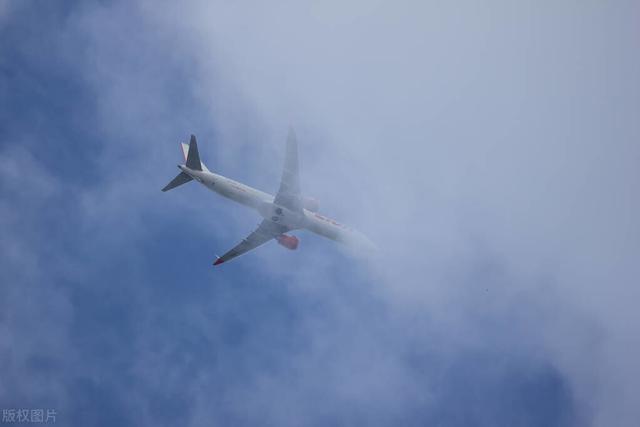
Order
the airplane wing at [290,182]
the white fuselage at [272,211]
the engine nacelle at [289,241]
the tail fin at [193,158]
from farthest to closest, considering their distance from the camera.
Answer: the engine nacelle at [289,241] → the white fuselage at [272,211] → the tail fin at [193,158] → the airplane wing at [290,182]

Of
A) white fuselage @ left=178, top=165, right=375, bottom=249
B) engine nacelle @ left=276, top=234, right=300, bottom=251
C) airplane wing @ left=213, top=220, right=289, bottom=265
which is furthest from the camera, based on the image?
engine nacelle @ left=276, top=234, right=300, bottom=251

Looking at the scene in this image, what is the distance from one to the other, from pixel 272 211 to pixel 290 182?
218 inches

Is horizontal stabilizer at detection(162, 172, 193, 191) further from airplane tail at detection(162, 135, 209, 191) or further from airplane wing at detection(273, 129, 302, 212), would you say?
airplane wing at detection(273, 129, 302, 212)

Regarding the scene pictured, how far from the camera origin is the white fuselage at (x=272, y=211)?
86250 millimetres

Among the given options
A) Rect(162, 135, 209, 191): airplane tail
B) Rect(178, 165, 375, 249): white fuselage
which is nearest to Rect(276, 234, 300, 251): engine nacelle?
Rect(178, 165, 375, 249): white fuselage

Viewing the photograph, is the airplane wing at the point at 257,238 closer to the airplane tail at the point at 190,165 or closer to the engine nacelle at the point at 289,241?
the engine nacelle at the point at 289,241

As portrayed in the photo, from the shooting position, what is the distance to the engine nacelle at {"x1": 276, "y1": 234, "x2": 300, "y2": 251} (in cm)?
9381

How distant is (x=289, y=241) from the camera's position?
9381cm

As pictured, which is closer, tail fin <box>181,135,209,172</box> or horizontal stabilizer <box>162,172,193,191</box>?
tail fin <box>181,135,209,172</box>

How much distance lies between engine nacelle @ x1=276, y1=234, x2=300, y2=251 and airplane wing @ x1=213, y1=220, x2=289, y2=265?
825 mm

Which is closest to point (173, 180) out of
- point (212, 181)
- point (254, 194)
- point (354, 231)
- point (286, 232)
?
point (212, 181)

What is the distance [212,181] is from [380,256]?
28.2 metres

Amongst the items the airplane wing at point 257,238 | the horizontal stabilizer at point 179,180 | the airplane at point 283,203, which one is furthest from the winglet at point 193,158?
the airplane wing at point 257,238

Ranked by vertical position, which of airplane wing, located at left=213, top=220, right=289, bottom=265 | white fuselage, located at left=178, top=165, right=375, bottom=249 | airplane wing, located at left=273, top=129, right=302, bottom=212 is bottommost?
airplane wing, located at left=213, top=220, right=289, bottom=265
